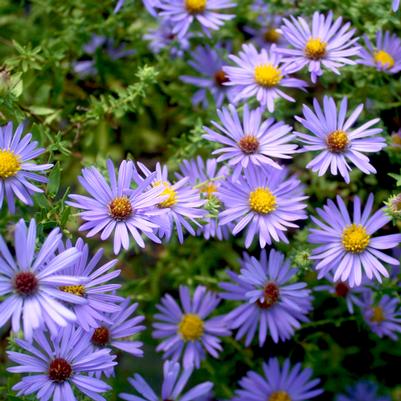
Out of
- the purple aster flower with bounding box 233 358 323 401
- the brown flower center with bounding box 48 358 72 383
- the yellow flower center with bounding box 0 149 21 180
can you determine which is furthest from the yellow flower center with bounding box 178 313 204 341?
the yellow flower center with bounding box 0 149 21 180

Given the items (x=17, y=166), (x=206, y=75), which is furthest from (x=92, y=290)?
(x=206, y=75)

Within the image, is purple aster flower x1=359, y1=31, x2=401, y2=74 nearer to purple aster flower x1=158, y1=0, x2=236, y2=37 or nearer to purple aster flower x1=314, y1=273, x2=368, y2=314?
purple aster flower x1=158, y1=0, x2=236, y2=37

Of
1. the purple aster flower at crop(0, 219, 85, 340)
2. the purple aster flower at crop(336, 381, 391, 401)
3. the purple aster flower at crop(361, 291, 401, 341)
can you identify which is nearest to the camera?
the purple aster flower at crop(0, 219, 85, 340)

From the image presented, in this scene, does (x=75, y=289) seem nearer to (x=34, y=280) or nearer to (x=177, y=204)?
(x=34, y=280)

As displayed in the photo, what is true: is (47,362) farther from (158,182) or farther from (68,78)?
(68,78)

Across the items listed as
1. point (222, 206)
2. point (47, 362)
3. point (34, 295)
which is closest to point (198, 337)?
point (222, 206)

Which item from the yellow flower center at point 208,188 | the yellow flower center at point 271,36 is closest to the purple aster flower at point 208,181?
the yellow flower center at point 208,188
